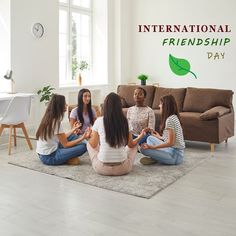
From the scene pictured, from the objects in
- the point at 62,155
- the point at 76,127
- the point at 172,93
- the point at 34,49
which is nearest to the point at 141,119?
the point at 76,127

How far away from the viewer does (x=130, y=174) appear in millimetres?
4023

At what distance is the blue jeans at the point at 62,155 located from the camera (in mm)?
4312

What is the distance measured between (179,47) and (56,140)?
5195 millimetres

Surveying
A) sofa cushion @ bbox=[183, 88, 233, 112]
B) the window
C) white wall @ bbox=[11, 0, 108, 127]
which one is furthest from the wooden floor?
the window

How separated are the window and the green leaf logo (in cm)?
193

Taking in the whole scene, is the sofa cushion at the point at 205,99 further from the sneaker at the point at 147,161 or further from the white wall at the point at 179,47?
the white wall at the point at 179,47

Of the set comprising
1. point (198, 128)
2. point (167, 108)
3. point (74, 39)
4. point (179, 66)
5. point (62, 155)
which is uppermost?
point (74, 39)

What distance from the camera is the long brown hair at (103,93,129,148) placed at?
375 cm

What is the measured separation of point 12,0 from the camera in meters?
6.30

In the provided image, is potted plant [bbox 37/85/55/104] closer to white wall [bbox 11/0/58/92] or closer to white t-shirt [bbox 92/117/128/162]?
white wall [bbox 11/0/58/92]

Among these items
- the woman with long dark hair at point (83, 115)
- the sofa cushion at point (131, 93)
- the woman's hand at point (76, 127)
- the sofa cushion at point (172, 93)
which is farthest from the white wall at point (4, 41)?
the sofa cushion at point (172, 93)

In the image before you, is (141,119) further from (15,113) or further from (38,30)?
(38,30)

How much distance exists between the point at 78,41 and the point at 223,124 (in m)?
4.45

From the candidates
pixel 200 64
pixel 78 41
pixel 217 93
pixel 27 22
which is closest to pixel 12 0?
pixel 27 22
